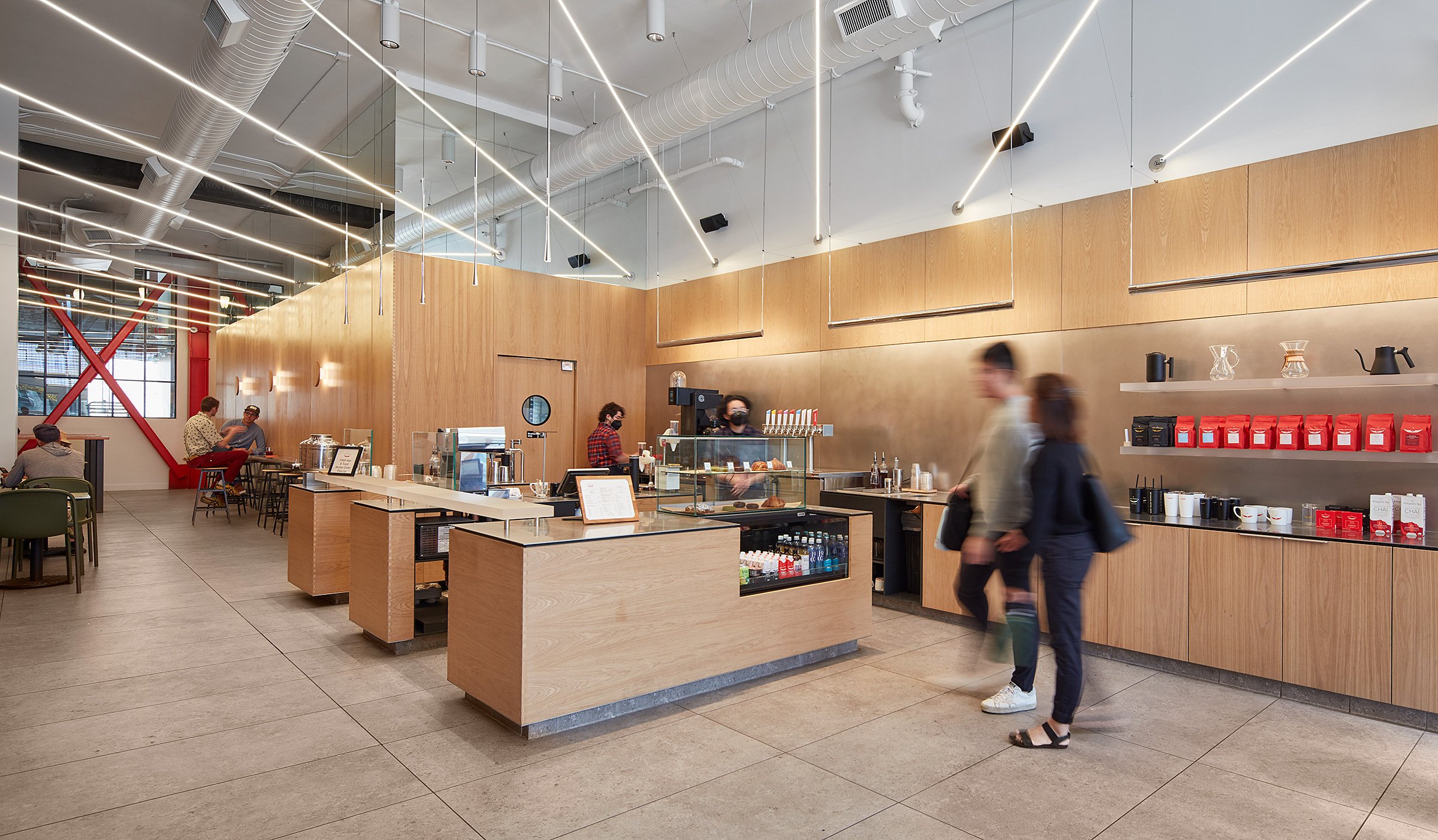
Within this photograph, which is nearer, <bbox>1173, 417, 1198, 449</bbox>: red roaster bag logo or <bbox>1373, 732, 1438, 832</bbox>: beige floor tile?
<bbox>1373, 732, 1438, 832</bbox>: beige floor tile

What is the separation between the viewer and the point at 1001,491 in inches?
135

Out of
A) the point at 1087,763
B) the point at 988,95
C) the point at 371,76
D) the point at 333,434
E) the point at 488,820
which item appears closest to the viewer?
the point at 488,820

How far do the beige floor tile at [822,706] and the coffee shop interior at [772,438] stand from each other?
3 centimetres

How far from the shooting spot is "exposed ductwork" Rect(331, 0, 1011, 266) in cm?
510

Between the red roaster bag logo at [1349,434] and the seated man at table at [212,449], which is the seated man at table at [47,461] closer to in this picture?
the seated man at table at [212,449]

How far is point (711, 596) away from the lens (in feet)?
12.8

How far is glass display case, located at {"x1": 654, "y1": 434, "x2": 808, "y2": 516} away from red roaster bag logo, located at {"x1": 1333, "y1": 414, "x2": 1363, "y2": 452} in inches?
115

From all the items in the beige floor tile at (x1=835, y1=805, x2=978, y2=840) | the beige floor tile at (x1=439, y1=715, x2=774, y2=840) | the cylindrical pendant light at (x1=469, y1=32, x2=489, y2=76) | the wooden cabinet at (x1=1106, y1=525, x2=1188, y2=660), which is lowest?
the beige floor tile at (x1=835, y1=805, x2=978, y2=840)

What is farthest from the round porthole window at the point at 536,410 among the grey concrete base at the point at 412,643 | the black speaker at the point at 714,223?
the grey concrete base at the point at 412,643

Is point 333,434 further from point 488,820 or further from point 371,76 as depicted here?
point 488,820

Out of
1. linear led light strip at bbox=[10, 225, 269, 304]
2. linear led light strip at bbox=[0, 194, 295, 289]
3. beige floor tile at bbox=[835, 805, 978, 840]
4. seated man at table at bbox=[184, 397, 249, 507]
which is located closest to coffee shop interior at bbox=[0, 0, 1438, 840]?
beige floor tile at bbox=[835, 805, 978, 840]

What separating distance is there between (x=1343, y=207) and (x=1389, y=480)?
156 cm

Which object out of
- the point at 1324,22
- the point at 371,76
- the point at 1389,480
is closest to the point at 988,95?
the point at 1324,22

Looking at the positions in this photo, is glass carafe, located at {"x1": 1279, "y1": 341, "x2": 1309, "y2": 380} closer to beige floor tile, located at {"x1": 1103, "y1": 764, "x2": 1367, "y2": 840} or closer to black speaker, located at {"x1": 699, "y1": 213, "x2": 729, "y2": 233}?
beige floor tile, located at {"x1": 1103, "y1": 764, "x2": 1367, "y2": 840}
